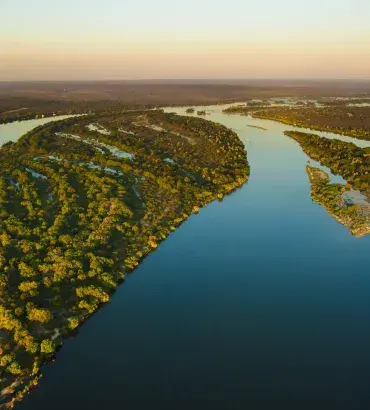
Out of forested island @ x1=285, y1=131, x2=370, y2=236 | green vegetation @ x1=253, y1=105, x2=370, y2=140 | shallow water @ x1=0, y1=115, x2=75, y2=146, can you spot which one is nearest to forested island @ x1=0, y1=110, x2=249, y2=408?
shallow water @ x1=0, y1=115, x2=75, y2=146

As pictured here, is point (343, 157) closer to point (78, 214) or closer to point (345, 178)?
point (345, 178)

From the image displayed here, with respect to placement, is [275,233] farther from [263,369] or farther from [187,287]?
[263,369]

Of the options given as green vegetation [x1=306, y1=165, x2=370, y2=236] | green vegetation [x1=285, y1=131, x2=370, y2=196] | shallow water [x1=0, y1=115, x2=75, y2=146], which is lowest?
green vegetation [x1=306, y1=165, x2=370, y2=236]

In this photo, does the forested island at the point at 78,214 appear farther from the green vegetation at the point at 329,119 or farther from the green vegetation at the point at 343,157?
the green vegetation at the point at 329,119

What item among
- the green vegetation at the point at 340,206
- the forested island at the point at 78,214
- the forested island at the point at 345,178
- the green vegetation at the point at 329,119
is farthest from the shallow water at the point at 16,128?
the green vegetation at the point at 329,119

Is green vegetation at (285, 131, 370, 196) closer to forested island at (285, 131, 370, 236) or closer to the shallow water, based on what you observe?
forested island at (285, 131, 370, 236)

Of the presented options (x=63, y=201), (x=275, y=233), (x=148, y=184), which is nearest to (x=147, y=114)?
(x=148, y=184)

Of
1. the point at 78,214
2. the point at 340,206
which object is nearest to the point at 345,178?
the point at 340,206
